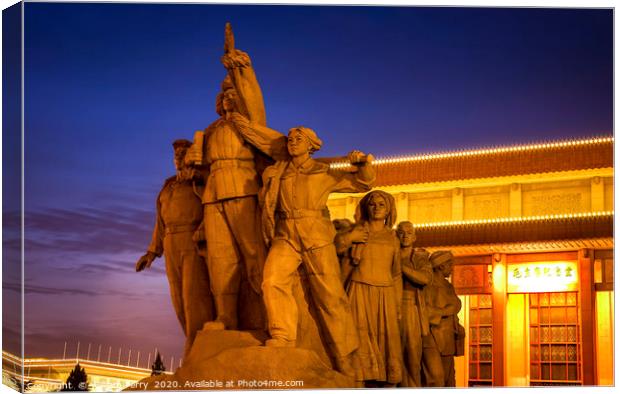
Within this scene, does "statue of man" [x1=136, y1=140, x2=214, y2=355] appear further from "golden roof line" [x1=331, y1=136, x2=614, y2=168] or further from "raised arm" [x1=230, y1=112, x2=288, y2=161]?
"golden roof line" [x1=331, y1=136, x2=614, y2=168]

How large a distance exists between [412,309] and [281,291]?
1814 mm

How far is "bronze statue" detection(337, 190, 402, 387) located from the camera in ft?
34.2

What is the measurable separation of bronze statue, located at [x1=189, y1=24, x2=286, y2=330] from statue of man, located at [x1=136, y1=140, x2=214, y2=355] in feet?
1.08

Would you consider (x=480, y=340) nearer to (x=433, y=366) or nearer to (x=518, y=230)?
(x=518, y=230)

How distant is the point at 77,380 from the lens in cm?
1074

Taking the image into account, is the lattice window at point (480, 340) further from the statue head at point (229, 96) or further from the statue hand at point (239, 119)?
the statue hand at point (239, 119)

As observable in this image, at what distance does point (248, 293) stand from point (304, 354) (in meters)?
1.09

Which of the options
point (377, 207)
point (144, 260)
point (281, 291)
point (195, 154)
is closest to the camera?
point (281, 291)

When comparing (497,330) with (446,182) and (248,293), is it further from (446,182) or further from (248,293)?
Answer: (248,293)

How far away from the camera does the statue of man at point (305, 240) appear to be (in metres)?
9.72

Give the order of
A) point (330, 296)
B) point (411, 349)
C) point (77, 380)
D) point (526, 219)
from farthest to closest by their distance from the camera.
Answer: point (526, 219) → point (411, 349) → point (77, 380) → point (330, 296)

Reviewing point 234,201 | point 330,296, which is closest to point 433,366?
point 330,296

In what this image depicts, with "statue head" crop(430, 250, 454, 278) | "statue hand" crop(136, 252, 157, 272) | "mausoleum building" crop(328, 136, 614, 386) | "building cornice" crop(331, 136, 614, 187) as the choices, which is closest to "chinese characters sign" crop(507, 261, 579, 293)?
"mausoleum building" crop(328, 136, 614, 386)

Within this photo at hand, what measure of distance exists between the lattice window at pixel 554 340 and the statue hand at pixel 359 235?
8865mm
